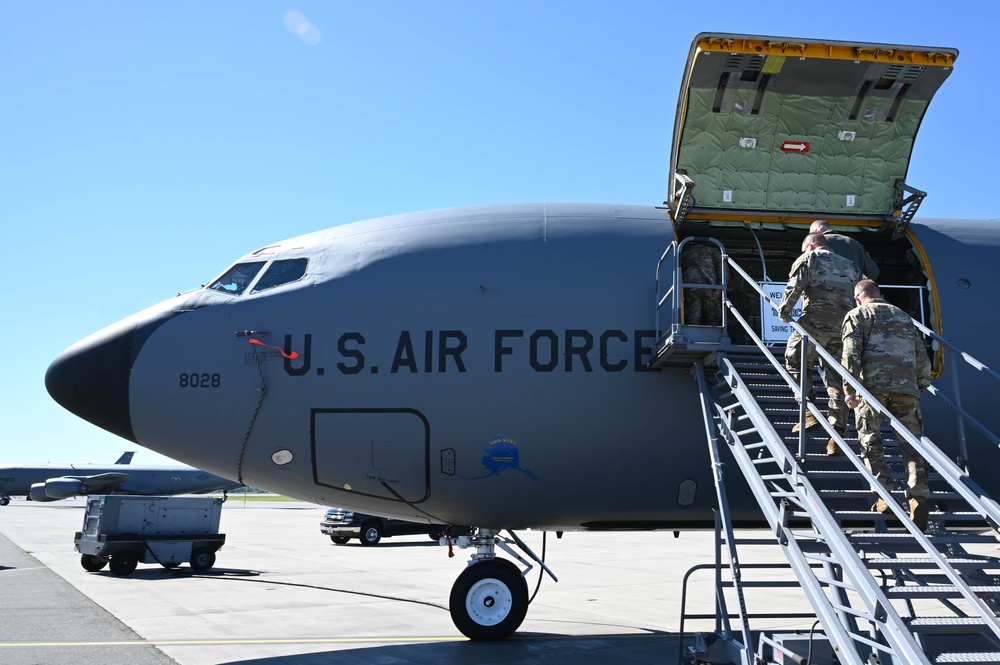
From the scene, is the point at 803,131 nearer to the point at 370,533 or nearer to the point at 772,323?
the point at 772,323

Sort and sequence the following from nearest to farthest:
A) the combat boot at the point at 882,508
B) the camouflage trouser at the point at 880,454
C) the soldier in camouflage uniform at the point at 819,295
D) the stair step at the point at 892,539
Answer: the stair step at the point at 892,539, the combat boot at the point at 882,508, the camouflage trouser at the point at 880,454, the soldier in camouflage uniform at the point at 819,295

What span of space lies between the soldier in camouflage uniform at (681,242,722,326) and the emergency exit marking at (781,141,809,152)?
63.1 inches

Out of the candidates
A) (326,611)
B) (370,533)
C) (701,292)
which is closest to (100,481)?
(370,533)

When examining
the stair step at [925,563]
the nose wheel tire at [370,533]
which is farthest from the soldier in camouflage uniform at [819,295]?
the nose wheel tire at [370,533]

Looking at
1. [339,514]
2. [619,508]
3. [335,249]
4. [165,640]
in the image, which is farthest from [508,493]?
[339,514]

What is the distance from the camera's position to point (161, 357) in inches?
407

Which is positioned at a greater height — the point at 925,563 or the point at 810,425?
the point at 810,425

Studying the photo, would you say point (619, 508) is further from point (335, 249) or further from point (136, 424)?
point (136, 424)

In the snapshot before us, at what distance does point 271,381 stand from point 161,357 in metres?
1.45

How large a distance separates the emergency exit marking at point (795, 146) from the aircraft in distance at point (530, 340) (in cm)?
3

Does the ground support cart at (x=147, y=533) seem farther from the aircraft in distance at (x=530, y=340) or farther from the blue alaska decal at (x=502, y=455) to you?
the blue alaska decal at (x=502, y=455)

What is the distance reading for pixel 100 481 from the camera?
2239 inches

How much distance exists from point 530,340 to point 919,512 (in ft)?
14.8

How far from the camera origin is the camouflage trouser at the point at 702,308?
10180mm
